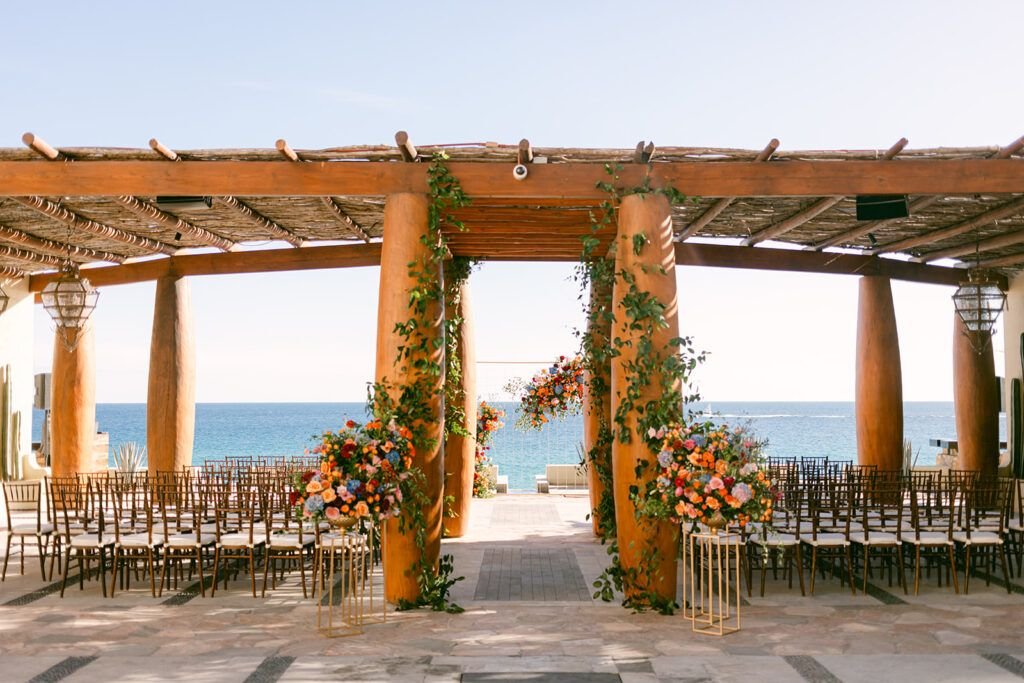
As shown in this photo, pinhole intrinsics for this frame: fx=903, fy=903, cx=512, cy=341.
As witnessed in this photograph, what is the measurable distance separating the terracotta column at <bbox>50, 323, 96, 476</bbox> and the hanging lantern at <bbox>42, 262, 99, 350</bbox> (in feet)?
8.97

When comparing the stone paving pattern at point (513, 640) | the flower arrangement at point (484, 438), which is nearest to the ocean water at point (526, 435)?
the flower arrangement at point (484, 438)

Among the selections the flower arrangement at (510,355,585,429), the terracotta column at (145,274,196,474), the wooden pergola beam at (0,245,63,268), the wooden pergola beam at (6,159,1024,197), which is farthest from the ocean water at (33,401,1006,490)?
the wooden pergola beam at (6,159,1024,197)

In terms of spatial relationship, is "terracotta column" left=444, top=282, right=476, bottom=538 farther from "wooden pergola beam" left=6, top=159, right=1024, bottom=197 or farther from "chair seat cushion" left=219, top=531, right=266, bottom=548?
"wooden pergola beam" left=6, top=159, right=1024, bottom=197

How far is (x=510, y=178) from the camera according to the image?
297 inches

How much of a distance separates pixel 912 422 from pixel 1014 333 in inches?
2675

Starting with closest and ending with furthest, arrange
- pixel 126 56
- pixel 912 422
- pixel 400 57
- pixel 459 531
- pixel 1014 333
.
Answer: pixel 459 531
pixel 1014 333
pixel 400 57
pixel 126 56
pixel 912 422

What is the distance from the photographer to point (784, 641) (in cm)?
635

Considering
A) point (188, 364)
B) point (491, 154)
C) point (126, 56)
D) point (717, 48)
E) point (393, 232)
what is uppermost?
point (126, 56)

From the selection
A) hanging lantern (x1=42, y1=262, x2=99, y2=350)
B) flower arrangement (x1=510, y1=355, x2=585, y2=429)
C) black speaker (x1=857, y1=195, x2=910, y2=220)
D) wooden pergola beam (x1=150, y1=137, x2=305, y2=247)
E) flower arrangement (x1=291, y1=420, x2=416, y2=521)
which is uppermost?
wooden pergola beam (x1=150, y1=137, x2=305, y2=247)

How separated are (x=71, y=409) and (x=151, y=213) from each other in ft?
16.1

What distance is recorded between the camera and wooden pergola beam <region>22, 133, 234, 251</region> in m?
7.08

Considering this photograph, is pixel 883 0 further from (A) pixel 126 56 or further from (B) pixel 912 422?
(B) pixel 912 422

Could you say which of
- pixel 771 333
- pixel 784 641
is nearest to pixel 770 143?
pixel 784 641

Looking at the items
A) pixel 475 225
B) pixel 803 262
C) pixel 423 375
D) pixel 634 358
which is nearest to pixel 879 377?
pixel 803 262
